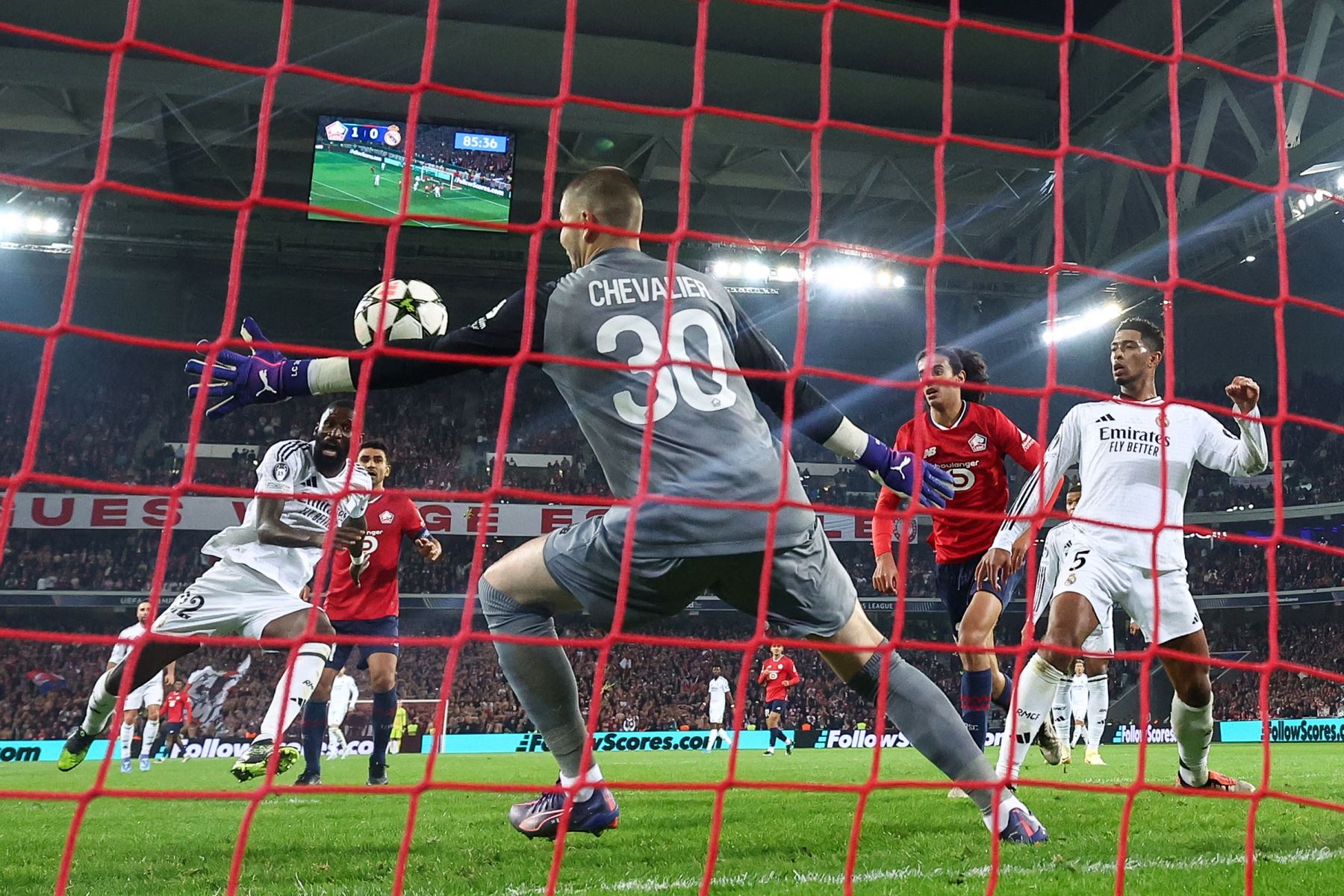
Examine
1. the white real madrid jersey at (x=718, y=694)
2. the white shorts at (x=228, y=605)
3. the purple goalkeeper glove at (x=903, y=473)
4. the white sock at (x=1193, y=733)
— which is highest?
the purple goalkeeper glove at (x=903, y=473)

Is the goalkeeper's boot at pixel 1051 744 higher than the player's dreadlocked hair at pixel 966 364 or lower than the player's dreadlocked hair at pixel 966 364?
lower

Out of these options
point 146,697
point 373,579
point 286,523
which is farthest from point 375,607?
point 146,697

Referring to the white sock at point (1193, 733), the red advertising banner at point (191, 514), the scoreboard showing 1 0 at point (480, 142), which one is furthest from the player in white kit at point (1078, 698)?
the scoreboard showing 1 0 at point (480, 142)

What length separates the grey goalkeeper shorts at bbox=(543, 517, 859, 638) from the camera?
9.67 ft

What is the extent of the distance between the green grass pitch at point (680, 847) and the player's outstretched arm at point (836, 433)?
123 cm

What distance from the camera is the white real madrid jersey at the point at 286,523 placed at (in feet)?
17.9

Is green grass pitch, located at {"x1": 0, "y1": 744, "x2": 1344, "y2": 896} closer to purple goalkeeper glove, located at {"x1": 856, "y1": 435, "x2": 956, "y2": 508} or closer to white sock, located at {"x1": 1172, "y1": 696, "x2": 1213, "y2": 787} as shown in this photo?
white sock, located at {"x1": 1172, "y1": 696, "x2": 1213, "y2": 787}

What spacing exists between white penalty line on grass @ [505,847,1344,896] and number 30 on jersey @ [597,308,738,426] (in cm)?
146

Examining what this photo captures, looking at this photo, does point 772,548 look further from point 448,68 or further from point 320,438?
point 448,68

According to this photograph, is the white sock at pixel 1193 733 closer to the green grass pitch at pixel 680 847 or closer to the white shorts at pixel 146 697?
the green grass pitch at pixel 680 847

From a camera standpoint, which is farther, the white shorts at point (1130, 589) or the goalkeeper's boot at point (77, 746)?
the goalkeeper's boot at point (77, 746)

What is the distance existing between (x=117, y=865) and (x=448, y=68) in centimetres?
1199

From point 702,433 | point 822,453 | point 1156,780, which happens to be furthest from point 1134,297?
point 702,433

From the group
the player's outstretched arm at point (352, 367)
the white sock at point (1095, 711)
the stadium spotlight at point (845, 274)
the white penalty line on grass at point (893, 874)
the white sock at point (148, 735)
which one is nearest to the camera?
the player's outstretched arm at point (352, 367)
